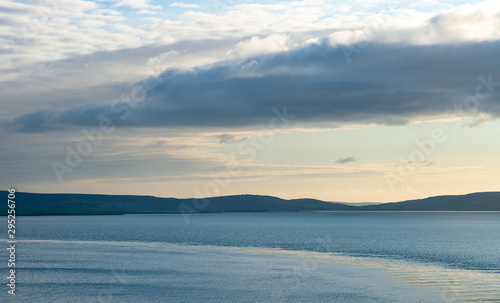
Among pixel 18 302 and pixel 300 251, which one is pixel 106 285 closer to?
pixel 18 302

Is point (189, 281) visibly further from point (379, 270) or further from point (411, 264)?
point (411, 264)

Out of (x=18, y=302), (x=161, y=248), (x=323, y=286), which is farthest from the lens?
(x=161, y=248)

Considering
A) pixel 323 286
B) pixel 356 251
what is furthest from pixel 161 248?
pixel 323 286

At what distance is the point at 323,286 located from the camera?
2394 inches

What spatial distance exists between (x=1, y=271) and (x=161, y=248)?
138ft

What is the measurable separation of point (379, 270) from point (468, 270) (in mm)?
12763

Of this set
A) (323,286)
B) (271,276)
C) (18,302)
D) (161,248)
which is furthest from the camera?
(161,248)

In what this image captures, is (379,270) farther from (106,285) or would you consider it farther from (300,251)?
(106,285)

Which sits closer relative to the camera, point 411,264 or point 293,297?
point 293,297

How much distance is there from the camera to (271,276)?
67.6m

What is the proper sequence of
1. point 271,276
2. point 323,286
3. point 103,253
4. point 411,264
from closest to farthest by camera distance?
point 323,286 → point 271,276 → point 411,264 → point 103,253

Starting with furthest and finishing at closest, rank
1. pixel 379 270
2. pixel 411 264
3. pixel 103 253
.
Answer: pixel 103 253, pixel 411 264, pixel 379 270

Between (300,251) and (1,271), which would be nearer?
(1,271)

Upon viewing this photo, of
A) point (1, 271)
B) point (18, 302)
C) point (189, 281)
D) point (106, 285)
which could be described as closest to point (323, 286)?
point (189, 281)
